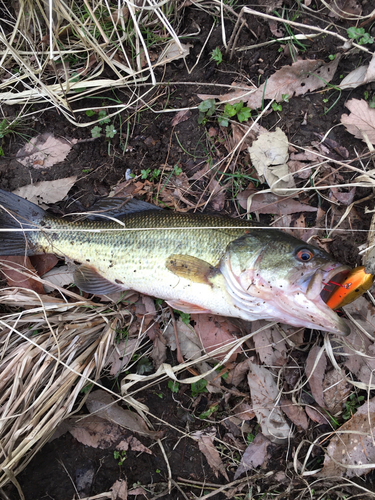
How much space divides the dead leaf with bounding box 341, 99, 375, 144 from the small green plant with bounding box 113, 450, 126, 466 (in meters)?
3.93

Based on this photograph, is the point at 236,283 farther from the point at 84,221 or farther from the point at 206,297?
the point at 84,221

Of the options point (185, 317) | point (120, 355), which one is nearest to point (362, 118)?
point (185, 317)

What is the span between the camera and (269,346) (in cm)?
322

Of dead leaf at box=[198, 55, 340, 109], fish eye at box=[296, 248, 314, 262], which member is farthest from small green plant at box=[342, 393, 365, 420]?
dead leaf at box=[198, 55, 340, 109]

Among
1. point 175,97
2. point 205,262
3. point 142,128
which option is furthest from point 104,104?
point 205,262

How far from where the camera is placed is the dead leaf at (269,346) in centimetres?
322

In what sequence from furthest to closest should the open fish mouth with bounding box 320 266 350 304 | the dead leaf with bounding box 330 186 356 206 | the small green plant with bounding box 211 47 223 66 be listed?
the small green plant with bounding box 211 47 223 66 → the dead leaf with bounding box 330 186 356 206 → the open fish mouth with bounding box 320 266 350 304

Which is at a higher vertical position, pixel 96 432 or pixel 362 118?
pixel 362 118

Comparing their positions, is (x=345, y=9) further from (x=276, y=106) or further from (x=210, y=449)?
(x=210, y=449)

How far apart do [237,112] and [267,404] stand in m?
2.98

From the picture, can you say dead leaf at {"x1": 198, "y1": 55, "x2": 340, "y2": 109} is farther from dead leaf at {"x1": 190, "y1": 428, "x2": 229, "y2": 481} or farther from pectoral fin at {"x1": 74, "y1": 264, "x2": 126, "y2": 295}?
dead leaf at {"x1": 190, "y1": 428, "x2": 229, "y2": 481}

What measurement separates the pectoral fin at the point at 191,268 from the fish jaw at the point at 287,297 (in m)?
0.15

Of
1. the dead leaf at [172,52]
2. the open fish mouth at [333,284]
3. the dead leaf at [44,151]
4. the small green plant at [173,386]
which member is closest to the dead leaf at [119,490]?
the small green plant at [173,386]

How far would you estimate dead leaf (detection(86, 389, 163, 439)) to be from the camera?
10.0 ft
